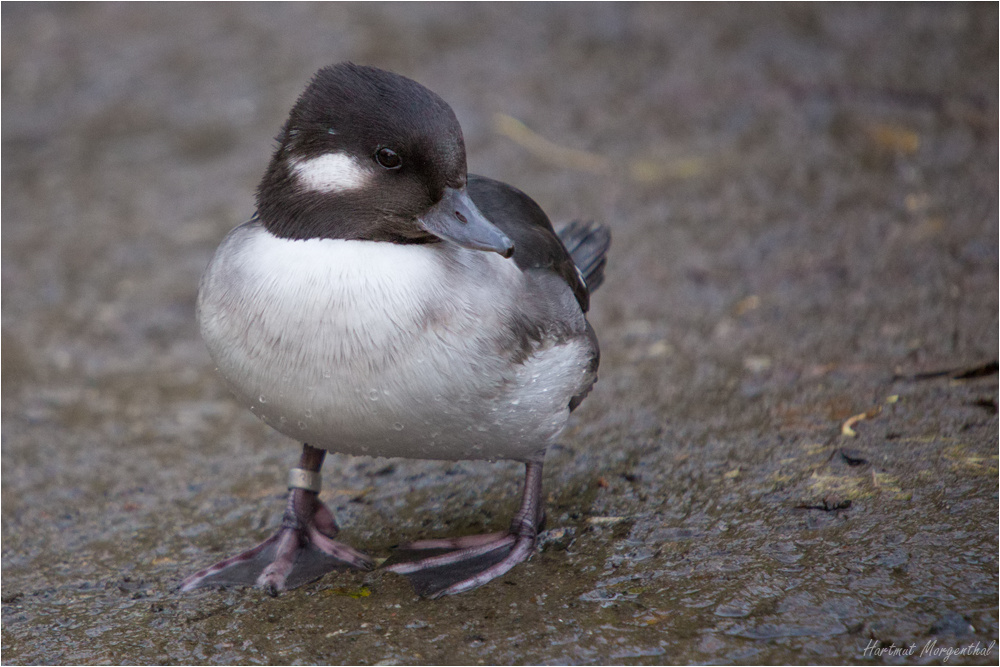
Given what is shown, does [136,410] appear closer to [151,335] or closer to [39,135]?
[151,335]

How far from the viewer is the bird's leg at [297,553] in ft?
10.7

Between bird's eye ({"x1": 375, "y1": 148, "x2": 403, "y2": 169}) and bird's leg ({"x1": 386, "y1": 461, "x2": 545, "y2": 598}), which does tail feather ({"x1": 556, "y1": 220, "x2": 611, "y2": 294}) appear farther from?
bird's eye ({"x1": 375, "y1": 148, "x2": 403, "y2": 169})

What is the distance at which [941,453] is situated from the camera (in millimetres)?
3477

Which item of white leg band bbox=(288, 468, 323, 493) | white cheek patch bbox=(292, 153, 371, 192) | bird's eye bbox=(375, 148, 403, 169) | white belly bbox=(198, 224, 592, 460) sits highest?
bird's eye bbox=(375, 148, 403, 169)

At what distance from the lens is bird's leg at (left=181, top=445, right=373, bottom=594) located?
327 cm

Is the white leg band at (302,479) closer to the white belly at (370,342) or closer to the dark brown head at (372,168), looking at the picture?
the white belly at (370,342)

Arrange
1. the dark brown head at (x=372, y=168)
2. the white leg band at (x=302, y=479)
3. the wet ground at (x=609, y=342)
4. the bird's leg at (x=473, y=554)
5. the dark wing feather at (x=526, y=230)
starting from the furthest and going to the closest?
1. the white leg band at (x=302, y=479)
2. the dark wing feather at (x=526, y=230)
3. the bird's leg at (x=473, y=554)
4. the wet ground at (x=609, y=342)
5. the dark brown head at (x=372, y=168)

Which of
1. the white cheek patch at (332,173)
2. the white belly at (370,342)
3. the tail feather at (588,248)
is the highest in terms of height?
the white cheek patch at (332,173)

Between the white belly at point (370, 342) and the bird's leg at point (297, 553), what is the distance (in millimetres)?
489

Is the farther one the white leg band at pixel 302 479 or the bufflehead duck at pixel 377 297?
the white leg band at pixel 302 479

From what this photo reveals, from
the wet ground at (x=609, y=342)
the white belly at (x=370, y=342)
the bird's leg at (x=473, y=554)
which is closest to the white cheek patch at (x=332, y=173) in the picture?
the white belly at (x=370, y=342)

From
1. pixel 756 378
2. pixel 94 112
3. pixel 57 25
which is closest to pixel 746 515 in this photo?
pixel 756 378

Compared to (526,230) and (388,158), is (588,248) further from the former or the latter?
(388,158)

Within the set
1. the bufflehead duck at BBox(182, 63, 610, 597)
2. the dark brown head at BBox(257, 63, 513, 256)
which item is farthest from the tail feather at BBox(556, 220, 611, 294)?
the dark brown head at BBox(257, 63, 513, 256)
